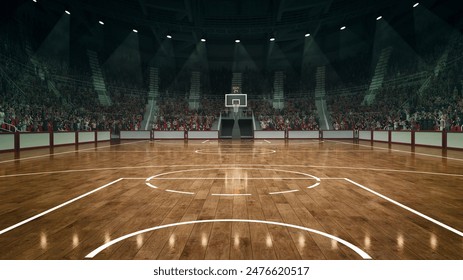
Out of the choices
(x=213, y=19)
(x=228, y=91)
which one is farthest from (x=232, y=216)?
(x=228, y=91)

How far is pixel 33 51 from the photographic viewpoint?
21.4 m

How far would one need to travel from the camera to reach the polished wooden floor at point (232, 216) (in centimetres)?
264

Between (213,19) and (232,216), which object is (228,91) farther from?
(232,216)

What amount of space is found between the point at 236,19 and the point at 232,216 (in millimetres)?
26231

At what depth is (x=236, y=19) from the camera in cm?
2722

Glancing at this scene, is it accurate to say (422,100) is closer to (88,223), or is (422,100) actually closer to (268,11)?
(268,11)

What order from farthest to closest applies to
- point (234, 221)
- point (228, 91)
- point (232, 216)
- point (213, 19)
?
point (228, 91) → point (213, 19) → point (232, 216) → point (234, 221)

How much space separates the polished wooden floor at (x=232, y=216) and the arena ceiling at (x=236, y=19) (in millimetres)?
20740

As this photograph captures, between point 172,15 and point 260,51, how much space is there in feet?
34.6

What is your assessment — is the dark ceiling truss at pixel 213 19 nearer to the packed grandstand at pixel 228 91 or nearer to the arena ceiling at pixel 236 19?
the arena ceiling at pixel 236 19

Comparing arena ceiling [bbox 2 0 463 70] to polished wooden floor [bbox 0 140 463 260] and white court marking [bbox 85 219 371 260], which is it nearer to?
polished wooden floor [bbox 0 140 463 260]

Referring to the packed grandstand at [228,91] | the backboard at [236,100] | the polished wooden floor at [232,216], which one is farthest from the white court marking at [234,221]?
the backboard at [236,100]

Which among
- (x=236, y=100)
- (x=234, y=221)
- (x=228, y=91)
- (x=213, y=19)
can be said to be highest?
(x=213, y=19)

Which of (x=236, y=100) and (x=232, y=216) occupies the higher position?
(x=236, y=100)
